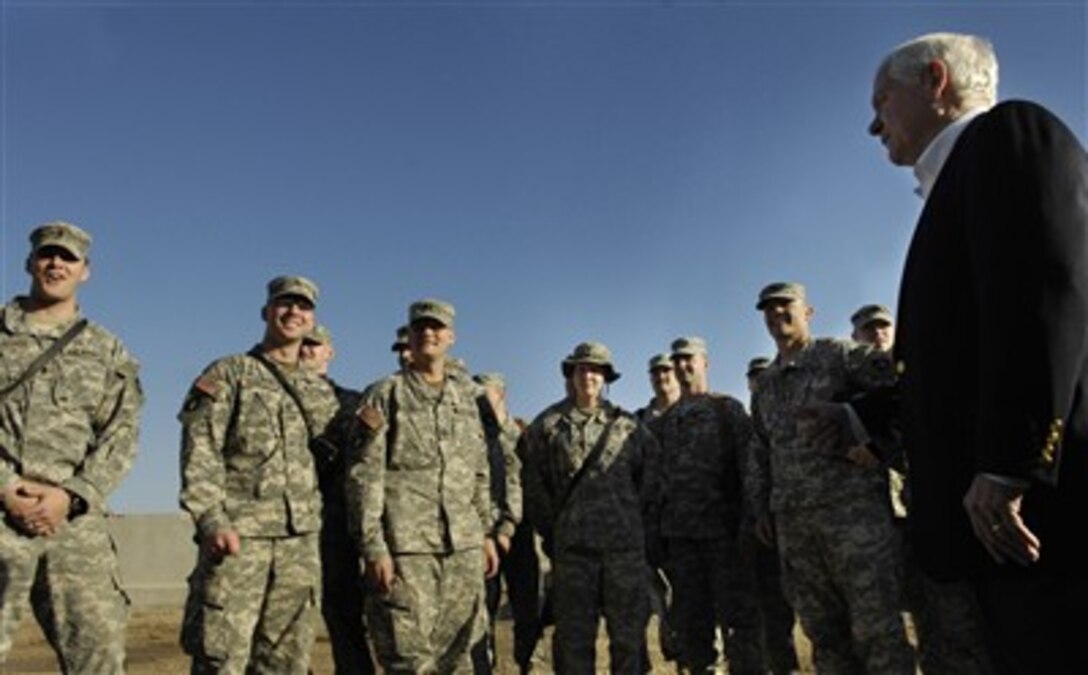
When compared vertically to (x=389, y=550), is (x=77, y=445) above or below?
above

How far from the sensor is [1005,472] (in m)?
1.90

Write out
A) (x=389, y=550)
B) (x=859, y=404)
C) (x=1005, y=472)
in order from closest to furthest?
(x=1005, y=472) → (x=859, y=404) → (x=389, y=550)

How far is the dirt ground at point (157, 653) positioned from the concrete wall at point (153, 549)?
274 cm

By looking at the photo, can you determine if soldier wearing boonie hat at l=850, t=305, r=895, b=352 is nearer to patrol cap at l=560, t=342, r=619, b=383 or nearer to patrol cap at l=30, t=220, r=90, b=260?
patrol cap at l=560, t=342, r=619, b=383

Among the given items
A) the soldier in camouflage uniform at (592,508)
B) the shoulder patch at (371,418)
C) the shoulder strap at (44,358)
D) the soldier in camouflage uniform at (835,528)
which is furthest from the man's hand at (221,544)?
the soldier in camouflage uniform at (835,528)

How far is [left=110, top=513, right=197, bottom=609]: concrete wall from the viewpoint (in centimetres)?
1850

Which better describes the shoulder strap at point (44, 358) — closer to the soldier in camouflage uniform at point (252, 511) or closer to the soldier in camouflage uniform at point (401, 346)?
the soldier in camouflage uniform at point (252, 511)

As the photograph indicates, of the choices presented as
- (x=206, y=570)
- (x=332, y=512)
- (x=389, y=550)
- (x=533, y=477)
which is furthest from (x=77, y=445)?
(x=533, y=477)

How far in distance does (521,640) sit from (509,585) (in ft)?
1.39

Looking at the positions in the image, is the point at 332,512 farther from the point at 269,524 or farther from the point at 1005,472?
the point at 1005,472

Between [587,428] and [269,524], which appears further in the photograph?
[587,428]

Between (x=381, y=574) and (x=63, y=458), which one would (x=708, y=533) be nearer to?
(x=381, y=574)

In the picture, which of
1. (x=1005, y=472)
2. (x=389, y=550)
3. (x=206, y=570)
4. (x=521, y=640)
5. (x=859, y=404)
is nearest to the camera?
(x=1005, y=472)

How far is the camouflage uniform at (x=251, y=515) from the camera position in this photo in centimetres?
489
